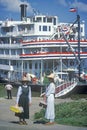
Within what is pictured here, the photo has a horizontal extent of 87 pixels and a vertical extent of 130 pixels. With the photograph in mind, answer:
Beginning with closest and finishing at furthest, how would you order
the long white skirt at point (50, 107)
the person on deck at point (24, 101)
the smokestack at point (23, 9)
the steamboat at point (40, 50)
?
the long white skirt at point (50, 107) → the person on deck at point (24, 101) → the steamboat at point (40, 50) → the smokestack at point (23, 9)

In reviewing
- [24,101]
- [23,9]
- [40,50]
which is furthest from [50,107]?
[23,9]

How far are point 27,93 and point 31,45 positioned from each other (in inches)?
1507

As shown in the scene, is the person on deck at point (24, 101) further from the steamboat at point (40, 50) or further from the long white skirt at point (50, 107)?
the steamboat at point (40, 50)

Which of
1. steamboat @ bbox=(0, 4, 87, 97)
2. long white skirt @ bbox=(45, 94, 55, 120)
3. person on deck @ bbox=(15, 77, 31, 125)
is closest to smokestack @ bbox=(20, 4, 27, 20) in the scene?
steamboat @ bbox=(0, 4, 87, 97)

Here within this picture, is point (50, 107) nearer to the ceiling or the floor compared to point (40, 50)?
nearer to the ceiling

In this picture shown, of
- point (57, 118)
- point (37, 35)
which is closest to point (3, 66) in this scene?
point (37, 35)

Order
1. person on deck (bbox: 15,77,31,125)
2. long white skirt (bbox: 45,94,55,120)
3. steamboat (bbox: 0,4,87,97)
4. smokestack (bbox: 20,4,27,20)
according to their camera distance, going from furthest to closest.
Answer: smokestack (bbox: 20,4,27,20), steamboat (bbox: 0,4,87,97), person on deck (bbox: 15,77,31,125), long white skirt (bbox: 45,94,55,120)

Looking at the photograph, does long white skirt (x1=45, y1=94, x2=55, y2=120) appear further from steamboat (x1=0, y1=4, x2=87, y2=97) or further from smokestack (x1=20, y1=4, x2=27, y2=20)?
smokestack (x1=20, y1=4, x2=27, y2=20)

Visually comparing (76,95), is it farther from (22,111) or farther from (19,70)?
(22,111)

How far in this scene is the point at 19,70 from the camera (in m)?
55.9

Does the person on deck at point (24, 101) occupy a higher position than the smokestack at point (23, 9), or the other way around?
the person on deck at point (24, 101)

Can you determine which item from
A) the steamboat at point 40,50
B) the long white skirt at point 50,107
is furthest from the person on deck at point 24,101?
the steamboat at point 40,50

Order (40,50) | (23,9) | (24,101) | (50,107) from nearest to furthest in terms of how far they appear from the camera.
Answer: (50,107) < (24,101) < (40,50) < (23,9)

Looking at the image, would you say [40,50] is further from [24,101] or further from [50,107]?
[50,107]
